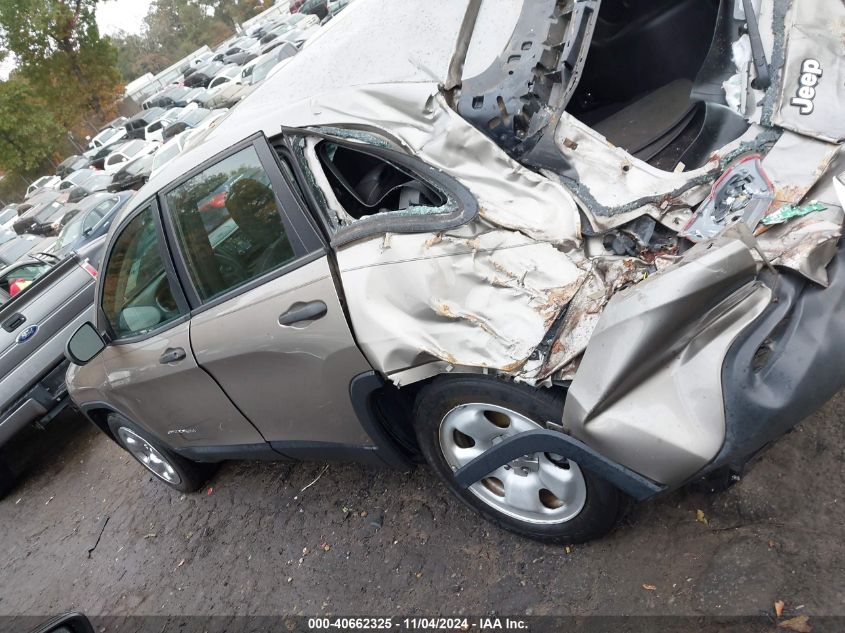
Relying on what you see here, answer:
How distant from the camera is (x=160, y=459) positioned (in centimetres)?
386

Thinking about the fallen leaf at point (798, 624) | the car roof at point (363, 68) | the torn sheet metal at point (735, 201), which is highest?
the car roof at point (363, 68)

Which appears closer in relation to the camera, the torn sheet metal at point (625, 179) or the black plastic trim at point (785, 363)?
the black plastic trim at point (785, 363)

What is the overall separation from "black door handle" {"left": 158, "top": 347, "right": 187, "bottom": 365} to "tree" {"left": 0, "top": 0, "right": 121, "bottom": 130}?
2729cm

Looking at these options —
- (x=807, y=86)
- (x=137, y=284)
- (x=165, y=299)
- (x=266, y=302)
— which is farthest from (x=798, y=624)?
(x=137, y=284)

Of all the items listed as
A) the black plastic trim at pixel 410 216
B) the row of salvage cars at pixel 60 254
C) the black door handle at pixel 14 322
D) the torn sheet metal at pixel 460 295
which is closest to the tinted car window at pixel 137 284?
the row of salvage cars at pixel 60 254

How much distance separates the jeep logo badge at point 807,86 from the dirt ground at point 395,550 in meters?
1.22

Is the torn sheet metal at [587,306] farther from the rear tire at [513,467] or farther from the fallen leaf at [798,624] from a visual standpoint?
the fallen leaf at [798,624]

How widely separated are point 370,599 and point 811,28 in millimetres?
2835

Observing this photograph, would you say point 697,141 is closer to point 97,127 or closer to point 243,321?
point 243,321

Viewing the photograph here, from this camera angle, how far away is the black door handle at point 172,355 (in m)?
2.79

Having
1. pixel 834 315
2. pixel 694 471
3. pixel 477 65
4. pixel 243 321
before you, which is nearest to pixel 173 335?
pixel 243 321

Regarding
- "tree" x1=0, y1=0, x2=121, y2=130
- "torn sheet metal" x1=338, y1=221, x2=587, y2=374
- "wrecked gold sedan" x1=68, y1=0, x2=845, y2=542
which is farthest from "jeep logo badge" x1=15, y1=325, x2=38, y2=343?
"tree" x1=0, y1=0, x2=121, y2=130

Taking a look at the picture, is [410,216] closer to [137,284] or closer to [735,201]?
[735,201]

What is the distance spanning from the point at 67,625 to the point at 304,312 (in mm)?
1414
